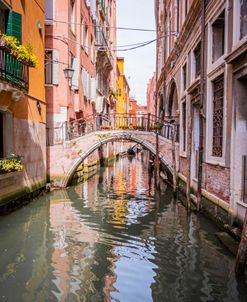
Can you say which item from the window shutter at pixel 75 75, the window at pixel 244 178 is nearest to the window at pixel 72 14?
the window shutter at pixel 75 75

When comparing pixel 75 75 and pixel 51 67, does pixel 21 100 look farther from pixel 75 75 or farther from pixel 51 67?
pixel 75 75

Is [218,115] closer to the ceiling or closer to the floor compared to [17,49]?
closer to the floor

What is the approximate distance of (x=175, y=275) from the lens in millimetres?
5457

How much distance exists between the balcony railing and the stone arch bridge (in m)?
5.22

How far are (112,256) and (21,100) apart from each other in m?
6.02

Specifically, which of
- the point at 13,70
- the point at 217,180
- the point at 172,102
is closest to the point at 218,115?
the point at 217,180

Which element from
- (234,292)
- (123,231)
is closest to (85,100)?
(123,231)

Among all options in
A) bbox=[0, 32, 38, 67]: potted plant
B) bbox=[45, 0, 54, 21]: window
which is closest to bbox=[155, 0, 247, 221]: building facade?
bbox=[0, 32, 38, 67]: potted plant

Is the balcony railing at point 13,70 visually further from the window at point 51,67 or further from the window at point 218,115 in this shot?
the window at point 51,67

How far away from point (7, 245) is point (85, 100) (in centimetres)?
1432

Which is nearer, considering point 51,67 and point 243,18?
point 243,18

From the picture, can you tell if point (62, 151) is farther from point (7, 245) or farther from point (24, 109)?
point (7, 245)

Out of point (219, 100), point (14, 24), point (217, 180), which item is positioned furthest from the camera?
point (14, 24)

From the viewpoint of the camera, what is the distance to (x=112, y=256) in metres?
6.35
